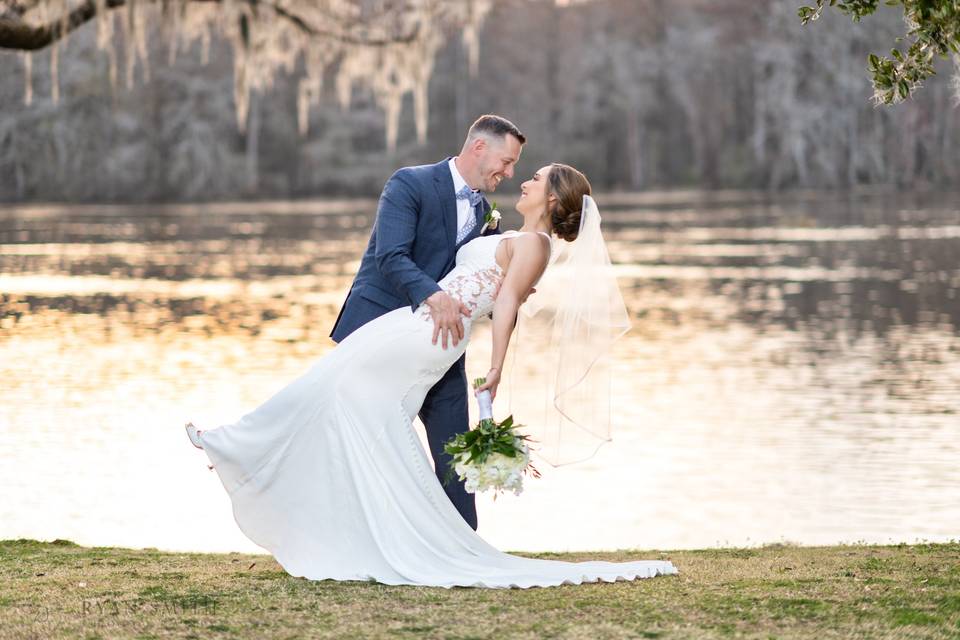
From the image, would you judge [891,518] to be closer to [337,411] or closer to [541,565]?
[541,565]

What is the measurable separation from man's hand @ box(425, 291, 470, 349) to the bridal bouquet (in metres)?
0.38

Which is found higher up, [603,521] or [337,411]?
[337,411]

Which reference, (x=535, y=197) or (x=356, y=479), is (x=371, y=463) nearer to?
(x=356, y=479)

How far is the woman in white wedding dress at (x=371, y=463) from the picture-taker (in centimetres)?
588

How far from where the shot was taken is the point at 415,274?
6074 millimetres

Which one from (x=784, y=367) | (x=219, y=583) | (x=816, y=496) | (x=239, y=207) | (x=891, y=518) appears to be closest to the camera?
(x=219, y=583)

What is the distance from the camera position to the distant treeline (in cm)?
6244

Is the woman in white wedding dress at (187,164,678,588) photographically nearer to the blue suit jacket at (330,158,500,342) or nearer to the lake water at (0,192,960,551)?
the blue suit jacket at (330,158,500,342)

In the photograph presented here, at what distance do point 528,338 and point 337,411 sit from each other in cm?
1305

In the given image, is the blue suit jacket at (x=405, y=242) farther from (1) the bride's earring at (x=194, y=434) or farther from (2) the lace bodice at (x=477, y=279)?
(1) the bride's earring at (x=194, y=434)

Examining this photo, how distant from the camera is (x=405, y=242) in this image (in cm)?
618

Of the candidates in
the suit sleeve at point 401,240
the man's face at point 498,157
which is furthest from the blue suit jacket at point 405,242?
the man's face at point 498,157

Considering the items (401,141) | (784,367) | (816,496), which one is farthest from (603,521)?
(401,141)

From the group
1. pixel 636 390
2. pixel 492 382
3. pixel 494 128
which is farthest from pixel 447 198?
pixel 636 390
